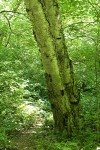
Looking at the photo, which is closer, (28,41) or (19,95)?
(19,95)

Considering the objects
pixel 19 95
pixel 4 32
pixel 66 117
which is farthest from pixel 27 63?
pixel 66 117

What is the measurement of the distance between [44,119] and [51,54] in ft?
7.99

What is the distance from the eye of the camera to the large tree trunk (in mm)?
4453

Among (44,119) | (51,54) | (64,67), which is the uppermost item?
(51,54)

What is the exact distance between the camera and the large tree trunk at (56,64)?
4453mm

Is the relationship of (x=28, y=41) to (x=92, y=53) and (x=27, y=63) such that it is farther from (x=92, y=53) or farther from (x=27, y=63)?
(x=92, y=53)

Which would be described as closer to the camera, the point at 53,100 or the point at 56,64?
the point at 56,64

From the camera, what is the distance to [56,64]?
4660 millimetres

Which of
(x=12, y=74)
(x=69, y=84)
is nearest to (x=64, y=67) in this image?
(x=69, y=84)

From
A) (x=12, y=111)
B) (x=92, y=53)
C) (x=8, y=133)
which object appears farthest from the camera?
(x=92, y=53)

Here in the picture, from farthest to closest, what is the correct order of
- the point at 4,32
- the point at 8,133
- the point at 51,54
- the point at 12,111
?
the point at 4,32
the point at 12,111
the point at 8,133
the point at 51,54

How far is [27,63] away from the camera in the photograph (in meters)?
9.69

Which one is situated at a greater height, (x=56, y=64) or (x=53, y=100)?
(x=56, y=64)

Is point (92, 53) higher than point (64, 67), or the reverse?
point (64, 67)
